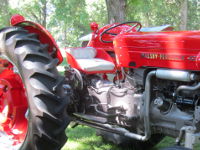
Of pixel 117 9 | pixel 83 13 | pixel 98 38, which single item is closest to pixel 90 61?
pixel 98 38

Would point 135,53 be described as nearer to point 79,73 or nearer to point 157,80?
point 157,80

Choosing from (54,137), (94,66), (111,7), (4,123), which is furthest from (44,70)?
(111,7)

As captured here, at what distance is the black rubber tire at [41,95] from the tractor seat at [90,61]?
612 millimetres

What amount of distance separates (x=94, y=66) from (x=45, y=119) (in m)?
0.95

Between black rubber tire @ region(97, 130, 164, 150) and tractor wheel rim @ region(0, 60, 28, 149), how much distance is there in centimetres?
97

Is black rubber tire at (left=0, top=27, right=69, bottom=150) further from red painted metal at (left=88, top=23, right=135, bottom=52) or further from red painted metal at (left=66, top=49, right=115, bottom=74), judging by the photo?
red painted metal at (left=88, top=23, right=135, bottom=52)

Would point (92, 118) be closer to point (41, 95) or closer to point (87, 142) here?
point (87, 142)

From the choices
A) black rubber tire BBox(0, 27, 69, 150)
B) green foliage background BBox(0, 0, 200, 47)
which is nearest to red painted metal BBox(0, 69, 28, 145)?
black rubber tire BBox(0, 27, 69, 150)

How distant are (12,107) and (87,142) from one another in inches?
40.8

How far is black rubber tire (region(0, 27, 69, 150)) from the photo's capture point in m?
2.10

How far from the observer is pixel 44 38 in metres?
2.70

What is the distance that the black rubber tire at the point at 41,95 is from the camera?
210cm

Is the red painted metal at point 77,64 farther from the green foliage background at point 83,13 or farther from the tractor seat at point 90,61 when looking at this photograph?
the green foliage background at point 83,13

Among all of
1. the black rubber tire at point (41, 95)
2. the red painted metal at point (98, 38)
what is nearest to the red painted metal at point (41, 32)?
the black rubber tire at point (41, 95)
